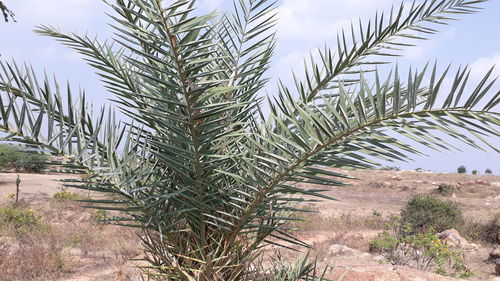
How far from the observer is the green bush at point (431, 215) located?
37.7 ft

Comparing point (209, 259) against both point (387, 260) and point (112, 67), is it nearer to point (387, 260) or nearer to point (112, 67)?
point (112, 67)

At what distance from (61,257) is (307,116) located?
6.73 m

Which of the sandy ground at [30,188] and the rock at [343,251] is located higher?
the sandy ground at [30,188]

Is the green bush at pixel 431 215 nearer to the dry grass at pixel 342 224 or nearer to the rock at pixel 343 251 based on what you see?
the dry grass at pixel 342 224

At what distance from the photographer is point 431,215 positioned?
459 inches

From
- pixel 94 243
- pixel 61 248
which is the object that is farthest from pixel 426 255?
pixel 94 243

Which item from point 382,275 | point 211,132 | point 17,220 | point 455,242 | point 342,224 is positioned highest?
point 211,132

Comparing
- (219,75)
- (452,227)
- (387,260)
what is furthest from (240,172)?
(452,227)

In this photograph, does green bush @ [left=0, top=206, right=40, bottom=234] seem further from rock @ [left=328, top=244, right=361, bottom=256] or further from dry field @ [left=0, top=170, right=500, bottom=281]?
rock @ [left=328, top=244, right=361, bottom=256]

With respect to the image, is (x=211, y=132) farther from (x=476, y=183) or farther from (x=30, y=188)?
(x=476, y=183)

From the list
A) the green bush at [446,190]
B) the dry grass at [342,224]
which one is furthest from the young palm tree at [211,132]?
the green bush at [446,190]

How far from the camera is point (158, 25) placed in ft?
4.17

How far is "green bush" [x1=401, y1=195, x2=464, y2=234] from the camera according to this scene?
453 inches

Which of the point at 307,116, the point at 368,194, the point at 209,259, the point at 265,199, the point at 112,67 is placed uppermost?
the point at 112,67
